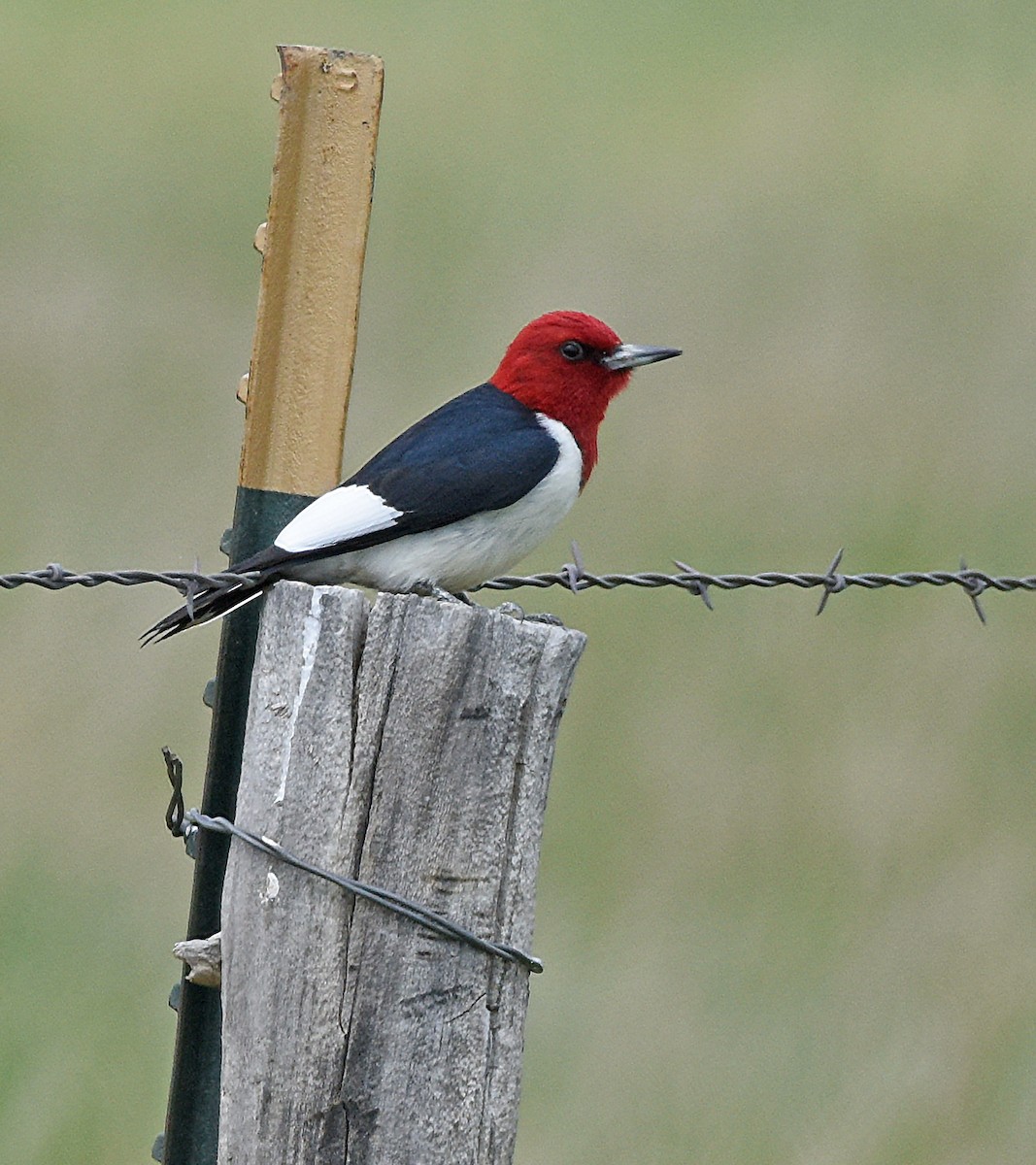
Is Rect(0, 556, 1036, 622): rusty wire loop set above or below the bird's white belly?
below

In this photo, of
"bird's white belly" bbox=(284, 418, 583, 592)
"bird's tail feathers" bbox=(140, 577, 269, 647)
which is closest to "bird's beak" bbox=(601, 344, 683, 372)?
"bird's white belly" bbox=(284, 418, 583, 592)

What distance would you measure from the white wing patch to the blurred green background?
90.9 inches

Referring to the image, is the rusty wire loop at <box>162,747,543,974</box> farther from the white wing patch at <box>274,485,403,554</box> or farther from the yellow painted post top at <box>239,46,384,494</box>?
the yellow painted post top at <box>239,46,384,494</box>

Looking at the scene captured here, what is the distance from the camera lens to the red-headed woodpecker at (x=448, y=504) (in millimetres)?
3463

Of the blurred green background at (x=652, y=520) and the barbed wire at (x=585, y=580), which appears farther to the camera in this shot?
the blurred green background at (x=652, y=520)

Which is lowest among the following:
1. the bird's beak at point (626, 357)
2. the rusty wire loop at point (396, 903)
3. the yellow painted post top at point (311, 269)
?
the rusty wire loop at point (396, 903)

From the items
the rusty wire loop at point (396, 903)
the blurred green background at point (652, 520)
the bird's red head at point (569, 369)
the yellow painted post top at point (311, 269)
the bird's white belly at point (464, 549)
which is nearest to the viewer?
the rusty wire loop at point (396, 903)

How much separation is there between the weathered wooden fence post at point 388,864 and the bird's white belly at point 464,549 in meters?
1.17

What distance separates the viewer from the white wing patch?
3314 mm

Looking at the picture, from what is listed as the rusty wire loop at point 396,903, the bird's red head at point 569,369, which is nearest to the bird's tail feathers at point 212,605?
the rusty wire loop at point 396,903

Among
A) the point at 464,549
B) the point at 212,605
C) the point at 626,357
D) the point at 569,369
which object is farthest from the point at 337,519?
the point at 626,357

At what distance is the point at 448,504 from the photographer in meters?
3.80

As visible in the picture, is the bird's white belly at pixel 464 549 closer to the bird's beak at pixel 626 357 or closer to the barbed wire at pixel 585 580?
the barbed wire at pixel 585 580

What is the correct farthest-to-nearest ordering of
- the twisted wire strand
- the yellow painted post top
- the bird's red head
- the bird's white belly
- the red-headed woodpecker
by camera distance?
the bird's red head < the bird's white belly < the red-headed woodpecker < the yellow painted post top < the twisted wire strand
